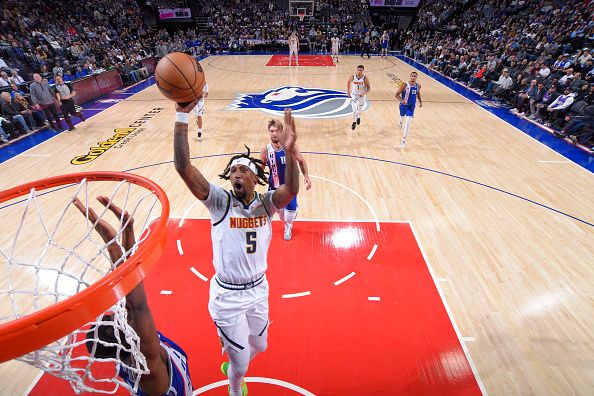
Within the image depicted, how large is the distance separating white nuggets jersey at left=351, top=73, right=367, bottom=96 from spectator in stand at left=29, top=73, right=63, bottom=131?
27.6ft

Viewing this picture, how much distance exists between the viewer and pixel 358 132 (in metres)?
10.1

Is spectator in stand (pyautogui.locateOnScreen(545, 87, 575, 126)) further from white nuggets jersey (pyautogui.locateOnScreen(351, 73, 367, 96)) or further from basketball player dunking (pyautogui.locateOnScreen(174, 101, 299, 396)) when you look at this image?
basketball player dunking (pyautogui.locateOnScreen(174, 101, 299, 396))

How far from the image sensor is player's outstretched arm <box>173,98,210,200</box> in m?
2.22

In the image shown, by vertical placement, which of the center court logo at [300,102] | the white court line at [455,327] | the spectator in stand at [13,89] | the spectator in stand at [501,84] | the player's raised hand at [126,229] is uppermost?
the player's raised hand at [126,229]

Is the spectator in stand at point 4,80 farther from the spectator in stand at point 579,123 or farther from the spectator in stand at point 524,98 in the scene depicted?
the spectator in stand at point 524,98

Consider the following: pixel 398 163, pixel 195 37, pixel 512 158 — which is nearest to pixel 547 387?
pixel 398 163

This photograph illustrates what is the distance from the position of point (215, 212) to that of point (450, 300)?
333 cm

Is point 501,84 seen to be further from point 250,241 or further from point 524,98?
point 250,241

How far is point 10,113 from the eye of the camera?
31.5 feet

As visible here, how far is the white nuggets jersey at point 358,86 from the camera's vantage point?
9.48 metres

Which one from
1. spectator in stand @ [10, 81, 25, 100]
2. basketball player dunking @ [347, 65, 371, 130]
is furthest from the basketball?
spectator in stand @ [10, 81, 25, 100]

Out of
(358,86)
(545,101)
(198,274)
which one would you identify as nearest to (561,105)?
(545,101)

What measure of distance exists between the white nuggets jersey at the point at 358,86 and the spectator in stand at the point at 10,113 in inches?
362

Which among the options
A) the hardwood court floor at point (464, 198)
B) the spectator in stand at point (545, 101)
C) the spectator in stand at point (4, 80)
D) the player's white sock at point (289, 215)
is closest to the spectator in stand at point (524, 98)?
the spectator in stand at point (545, 101)
